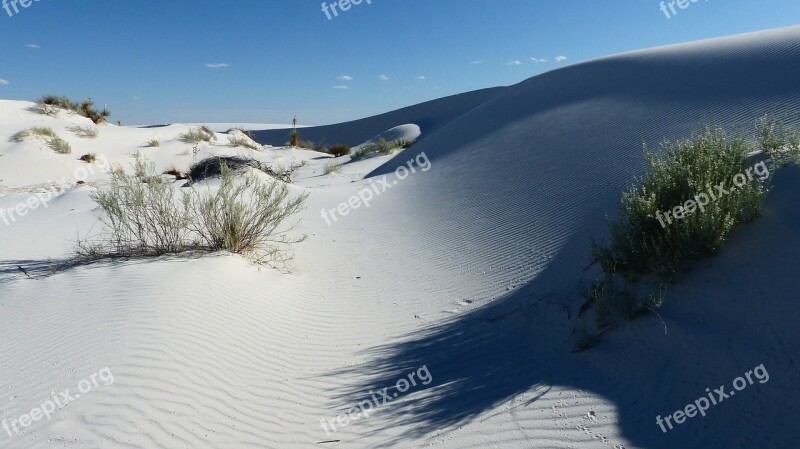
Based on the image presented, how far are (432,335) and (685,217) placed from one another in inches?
103

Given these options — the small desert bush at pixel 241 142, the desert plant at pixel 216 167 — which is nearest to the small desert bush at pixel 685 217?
the desert plant at pixel 216 167

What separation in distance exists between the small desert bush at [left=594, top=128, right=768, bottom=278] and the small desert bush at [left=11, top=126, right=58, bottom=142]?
20.5 m

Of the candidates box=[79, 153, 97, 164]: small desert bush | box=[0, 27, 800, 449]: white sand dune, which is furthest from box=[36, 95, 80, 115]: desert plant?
box=[0, 27, 800, 449]: white sand dune

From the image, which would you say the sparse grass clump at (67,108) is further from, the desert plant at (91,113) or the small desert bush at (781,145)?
the small desert bush at (781,145)

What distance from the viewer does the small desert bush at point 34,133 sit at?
18712mm

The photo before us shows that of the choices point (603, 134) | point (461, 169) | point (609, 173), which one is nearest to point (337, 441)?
point (609, 173)

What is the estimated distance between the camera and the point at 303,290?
686 cm

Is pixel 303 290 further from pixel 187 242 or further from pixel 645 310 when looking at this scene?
pixel 645 310

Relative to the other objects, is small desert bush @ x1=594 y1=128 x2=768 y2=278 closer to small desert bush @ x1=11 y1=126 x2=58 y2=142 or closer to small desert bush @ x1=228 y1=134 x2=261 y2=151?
small desert bush @ x1=11 y1=126 x2=58 y2=142

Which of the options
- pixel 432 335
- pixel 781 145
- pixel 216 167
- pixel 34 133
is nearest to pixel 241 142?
pixel 34 133

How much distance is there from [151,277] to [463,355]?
3474 millimetres

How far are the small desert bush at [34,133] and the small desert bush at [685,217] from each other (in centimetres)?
2047

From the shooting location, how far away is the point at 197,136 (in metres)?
24.4

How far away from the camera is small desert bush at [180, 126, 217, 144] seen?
24125mm
